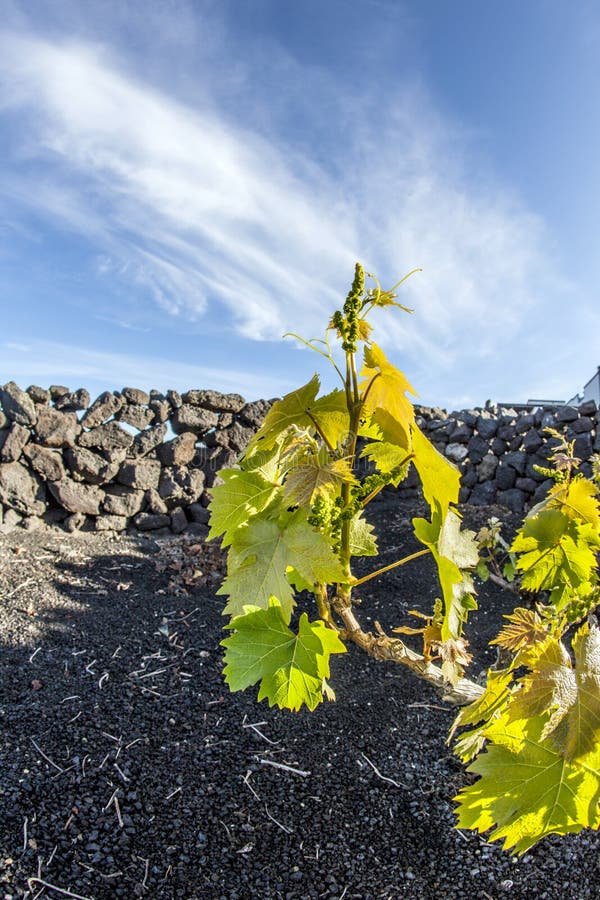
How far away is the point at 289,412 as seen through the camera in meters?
1.34

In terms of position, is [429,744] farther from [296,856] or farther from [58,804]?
[58,804]

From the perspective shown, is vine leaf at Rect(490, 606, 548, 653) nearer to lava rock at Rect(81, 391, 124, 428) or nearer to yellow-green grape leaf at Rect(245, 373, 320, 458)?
yellow-green grape leaf at Rect(245, 373, 320, 458)

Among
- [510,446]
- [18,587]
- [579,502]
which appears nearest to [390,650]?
[579,502]

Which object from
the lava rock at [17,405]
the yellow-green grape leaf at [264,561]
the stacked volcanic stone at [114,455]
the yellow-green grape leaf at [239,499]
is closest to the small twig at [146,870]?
the yellow-green grape leaf at [264,561]

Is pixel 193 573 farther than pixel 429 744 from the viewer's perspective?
Yes

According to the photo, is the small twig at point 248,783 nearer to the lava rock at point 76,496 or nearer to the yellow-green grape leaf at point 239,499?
the yellow-green grape leaf at point 239,499

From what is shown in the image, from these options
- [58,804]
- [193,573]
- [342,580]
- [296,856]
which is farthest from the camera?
[193,573]

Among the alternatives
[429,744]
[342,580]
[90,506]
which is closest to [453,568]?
[342,580]

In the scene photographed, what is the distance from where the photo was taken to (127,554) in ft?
17.8

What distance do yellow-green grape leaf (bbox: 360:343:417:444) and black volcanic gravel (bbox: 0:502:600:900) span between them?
1978 millimetres

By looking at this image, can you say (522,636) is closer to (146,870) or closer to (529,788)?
(529,788)

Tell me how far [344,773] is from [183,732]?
84 centimetres

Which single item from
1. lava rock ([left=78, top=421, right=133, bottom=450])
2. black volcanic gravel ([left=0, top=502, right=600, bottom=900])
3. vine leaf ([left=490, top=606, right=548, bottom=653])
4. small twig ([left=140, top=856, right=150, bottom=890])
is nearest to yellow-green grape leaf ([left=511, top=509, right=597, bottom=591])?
vine leaf ([left=490, top=606, right=548, bottom=653])

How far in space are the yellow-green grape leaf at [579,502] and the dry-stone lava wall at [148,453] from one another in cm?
417
